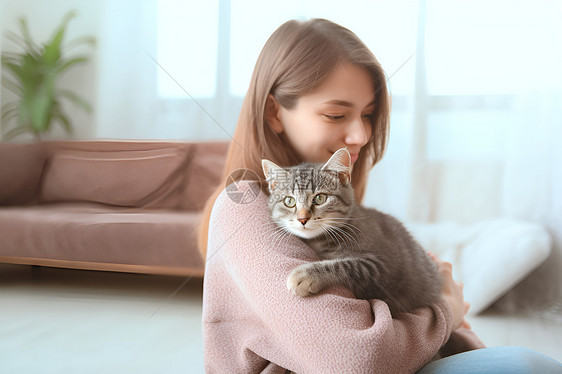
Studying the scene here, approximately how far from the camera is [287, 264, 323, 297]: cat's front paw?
565 mm

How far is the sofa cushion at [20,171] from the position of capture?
2.36 ft

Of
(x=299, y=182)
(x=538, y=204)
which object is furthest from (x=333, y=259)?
(x=538, y=204)

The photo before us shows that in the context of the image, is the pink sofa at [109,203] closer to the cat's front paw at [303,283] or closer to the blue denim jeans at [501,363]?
the cat's front paw at [303,283]

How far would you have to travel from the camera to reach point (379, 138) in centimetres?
71

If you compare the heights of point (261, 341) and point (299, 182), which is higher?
point (299, 182)

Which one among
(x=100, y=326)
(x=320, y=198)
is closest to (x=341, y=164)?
(x=320, y=198)

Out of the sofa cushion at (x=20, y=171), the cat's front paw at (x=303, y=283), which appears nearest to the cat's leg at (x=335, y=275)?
the cat's front paw at (x=303, y=283)

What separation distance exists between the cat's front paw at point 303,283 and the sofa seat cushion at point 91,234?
24 cm

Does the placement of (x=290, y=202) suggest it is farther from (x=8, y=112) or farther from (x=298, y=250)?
(x=8, y=112)

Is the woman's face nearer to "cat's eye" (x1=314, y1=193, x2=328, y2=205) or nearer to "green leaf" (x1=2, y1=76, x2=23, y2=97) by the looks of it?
"cat's eye" (x1=314, y1=193, x2=328, y2=205)

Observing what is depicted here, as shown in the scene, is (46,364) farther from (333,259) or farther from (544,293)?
(544,293)

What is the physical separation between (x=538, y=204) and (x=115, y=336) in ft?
2.65

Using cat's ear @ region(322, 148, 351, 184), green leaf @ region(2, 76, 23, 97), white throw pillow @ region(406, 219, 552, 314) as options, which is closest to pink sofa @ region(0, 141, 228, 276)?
green leaf @ region(2, 76, 23, 97)

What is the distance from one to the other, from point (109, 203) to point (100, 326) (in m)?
0.29
